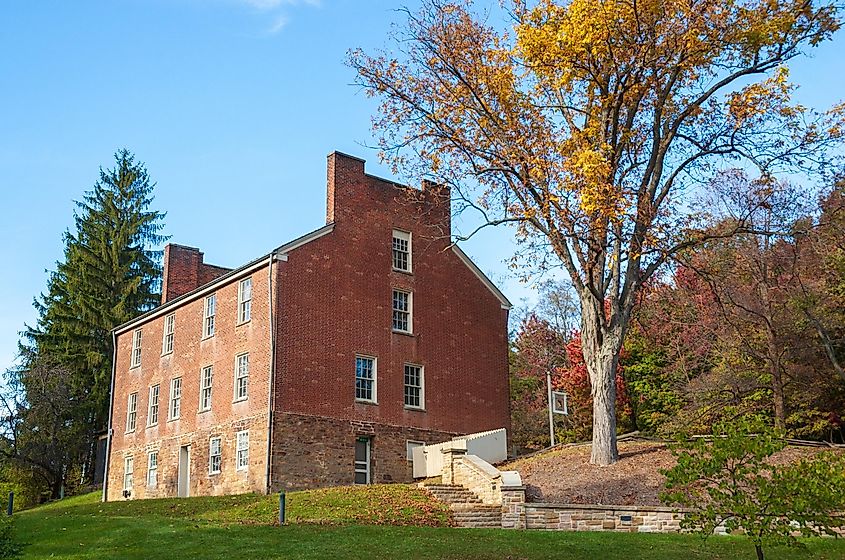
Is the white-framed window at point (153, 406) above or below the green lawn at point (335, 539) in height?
above

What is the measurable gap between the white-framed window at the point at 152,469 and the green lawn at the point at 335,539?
1169cm

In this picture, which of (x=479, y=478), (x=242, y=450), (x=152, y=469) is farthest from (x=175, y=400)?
(x=479, y=478)

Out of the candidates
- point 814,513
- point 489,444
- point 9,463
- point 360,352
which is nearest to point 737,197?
point 489,444

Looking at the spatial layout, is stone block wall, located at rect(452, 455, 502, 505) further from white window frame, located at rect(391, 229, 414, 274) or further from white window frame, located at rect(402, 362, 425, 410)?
white window frame, located at rect(391, 229, 414, 274)

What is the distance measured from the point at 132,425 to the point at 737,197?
2412 cm

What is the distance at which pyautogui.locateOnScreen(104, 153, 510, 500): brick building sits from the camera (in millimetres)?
28266

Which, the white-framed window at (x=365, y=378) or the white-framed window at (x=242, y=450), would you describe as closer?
the white-framed window at (x=242, y=450)

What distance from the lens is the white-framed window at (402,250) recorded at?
31984 millimetres

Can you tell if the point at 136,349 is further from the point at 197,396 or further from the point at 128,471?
the point at 197,396

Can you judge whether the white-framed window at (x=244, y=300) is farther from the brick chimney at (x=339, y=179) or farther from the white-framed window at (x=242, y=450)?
the white-framed window at (x=242, y=450)

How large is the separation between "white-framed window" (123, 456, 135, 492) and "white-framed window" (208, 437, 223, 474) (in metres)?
6.89

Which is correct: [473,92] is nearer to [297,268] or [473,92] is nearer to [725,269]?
[297,268]

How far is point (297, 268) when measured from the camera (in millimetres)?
29047

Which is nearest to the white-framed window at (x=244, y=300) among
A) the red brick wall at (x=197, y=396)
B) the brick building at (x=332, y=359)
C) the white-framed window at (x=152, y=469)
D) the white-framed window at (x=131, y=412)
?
the brick building at (x=332, y=359)
